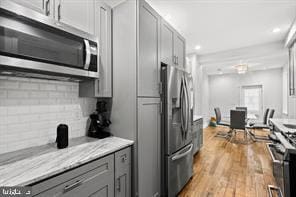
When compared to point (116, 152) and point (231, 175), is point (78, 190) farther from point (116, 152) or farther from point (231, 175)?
point (231, 175)

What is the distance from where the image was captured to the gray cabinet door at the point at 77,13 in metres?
1.29

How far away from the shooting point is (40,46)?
3.59ft

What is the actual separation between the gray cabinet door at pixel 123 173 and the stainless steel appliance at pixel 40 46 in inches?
32.5

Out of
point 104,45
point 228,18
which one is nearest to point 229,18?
point 228,18

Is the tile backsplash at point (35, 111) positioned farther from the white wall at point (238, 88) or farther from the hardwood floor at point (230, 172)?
the white wall at point (238, 88)

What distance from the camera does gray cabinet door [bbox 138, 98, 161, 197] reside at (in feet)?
5.10

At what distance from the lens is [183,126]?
6.81ft

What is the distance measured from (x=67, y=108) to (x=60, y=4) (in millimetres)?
1015

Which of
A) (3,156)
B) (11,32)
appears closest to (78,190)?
(3,156)

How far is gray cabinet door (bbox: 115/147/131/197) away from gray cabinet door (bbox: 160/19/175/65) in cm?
125

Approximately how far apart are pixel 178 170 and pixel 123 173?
89 cm

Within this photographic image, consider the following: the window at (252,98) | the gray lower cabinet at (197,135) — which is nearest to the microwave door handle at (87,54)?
the gray lower cabinet at (197,135)

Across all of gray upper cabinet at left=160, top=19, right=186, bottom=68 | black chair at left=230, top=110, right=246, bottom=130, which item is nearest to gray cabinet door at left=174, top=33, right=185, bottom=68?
gray upper cabinet at left=160, top=19, right=186, bottom=68

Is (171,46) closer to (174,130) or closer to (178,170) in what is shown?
(174,130)
